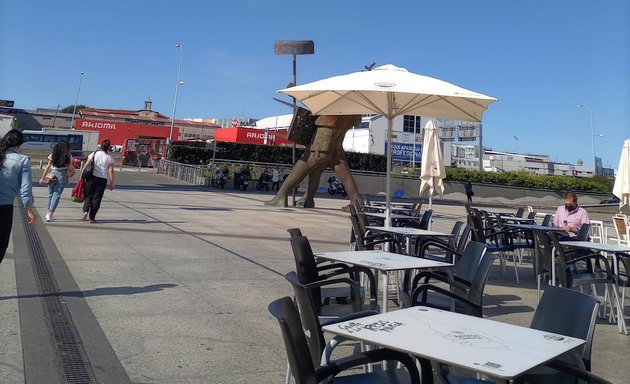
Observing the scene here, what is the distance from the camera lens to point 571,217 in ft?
26.1

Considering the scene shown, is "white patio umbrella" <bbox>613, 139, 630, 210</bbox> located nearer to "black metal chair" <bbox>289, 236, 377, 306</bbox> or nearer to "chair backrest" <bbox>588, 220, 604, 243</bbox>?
"chair backrest" <bbox>588, 220, 604, 243</bbox>

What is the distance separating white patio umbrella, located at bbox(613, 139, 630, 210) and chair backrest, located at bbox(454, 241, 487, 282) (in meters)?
6.82

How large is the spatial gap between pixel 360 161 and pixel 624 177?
30.7m

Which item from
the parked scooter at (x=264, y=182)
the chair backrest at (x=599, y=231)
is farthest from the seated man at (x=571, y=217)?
the parked scooter at (x=264, y=182)

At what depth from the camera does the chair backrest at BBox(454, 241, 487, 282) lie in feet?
13.6

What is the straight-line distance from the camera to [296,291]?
2666 millimetres

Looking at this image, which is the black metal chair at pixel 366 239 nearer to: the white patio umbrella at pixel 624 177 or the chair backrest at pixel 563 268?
the chair backrest at pixel 563 268

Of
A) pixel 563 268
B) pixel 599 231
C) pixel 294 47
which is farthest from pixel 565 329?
pixel 294 47

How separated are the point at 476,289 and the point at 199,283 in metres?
3.32

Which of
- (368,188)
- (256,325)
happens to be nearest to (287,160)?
(368,188)

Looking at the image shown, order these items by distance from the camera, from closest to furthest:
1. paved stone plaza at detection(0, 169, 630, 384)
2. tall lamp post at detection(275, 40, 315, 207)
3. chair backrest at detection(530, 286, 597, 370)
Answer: chair backrest at detection(530, 286, 597, 370), paved stone plaza at detection(0, 169, 630, 384), tall lamp post at detection(275, 40, 315, 207)

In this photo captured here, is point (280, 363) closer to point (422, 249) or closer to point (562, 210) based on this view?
point (422, 249)

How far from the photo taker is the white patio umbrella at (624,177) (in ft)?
31.5

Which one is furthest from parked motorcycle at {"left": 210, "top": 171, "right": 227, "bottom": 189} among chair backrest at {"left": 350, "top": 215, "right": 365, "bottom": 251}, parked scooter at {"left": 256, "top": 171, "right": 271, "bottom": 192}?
chair backrest at {"left": 350, "top": 215, "right": 365, "bottom": 251}
